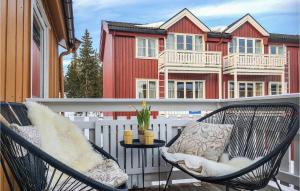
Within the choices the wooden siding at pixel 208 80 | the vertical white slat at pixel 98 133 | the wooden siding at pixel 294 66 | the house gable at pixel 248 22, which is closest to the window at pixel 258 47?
the house gable at pixel 248 22

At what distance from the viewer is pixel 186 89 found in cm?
1226

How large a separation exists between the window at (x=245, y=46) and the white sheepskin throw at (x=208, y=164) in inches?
441

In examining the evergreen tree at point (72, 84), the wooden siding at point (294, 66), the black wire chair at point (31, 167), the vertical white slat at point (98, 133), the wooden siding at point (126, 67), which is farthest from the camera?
the evergreen tree at point (72, 84)

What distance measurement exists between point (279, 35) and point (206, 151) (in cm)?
1284

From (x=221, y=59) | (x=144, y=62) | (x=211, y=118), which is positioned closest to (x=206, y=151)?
(x=211, y=118)

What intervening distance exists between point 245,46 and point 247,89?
1893mm

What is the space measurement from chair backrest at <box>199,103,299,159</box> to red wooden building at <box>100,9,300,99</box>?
887cm

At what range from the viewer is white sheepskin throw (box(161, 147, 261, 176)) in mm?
2018

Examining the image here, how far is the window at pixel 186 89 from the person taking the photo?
476 inches

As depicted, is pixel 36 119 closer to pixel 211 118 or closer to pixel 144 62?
pixel 211 118

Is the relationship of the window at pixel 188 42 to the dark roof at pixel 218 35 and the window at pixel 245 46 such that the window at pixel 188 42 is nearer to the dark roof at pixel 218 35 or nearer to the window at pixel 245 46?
the dark roof at pixel 218 35

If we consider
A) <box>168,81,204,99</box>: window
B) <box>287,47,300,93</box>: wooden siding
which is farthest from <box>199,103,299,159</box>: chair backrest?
<box>287,47,300,93</box>: wooden siding

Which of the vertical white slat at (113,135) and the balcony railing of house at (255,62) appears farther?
the balcony railing of house at (255,62)

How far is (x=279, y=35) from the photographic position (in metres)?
13.6
